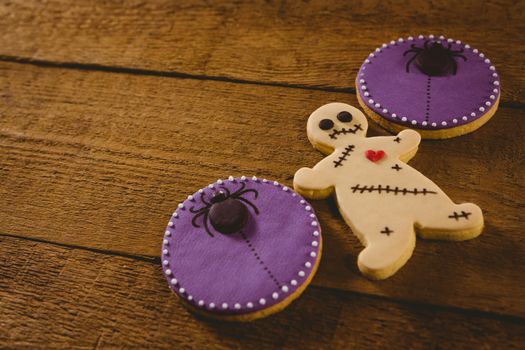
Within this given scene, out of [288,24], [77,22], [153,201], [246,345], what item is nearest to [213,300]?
[246,345]

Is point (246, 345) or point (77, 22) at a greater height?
point (77, 22)

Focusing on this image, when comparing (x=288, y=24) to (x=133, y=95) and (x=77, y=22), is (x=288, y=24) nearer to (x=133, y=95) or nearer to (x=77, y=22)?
(x=133, y=95)

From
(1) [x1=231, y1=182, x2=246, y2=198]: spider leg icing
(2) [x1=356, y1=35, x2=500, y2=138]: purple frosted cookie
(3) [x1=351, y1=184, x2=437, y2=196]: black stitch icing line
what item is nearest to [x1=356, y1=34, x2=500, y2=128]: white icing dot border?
(2) [x1=356, y1=35, x2=500, y2=138]: purple frosted cookie

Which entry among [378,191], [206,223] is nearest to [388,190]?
[378,191]

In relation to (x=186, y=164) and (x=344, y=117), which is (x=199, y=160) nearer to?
(x=186, y=164)

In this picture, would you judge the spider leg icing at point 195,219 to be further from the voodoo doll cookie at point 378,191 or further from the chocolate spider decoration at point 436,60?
the chocolate spider decoration at point 436,60

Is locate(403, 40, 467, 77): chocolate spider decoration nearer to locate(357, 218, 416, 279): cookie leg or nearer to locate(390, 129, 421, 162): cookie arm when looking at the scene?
locate(390, 129, 421, 162): cookie arm
